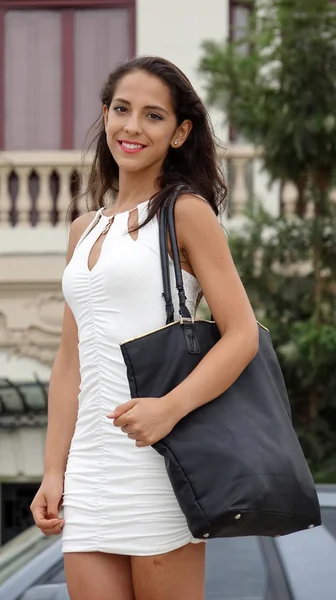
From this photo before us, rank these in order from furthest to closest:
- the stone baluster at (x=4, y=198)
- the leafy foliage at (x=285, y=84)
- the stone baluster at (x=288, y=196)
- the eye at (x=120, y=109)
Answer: the stone baluster at (x=4, y=198), the stone baluster at (x=288, y=196), the leafy foliage at (x=285, y=84), the eye at (x=120, y=109)

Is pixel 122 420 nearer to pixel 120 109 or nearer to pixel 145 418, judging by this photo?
pixel 145 418

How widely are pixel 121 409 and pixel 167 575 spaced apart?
33 cm

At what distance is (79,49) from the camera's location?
1104 cm

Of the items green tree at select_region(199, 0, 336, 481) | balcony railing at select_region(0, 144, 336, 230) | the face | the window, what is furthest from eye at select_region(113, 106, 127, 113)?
the window

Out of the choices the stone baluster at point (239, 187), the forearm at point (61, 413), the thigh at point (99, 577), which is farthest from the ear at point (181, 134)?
the stone baluster at point (239, 187)

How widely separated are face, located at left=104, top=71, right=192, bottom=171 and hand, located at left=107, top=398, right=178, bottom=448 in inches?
21.3

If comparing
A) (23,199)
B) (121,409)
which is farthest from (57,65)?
(121,409)

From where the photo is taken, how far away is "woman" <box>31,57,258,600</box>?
2.40 m

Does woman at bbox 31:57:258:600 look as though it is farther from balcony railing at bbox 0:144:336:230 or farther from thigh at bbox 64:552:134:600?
balcony railing at bbox 0:144:336:230

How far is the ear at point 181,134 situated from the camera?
2652mm

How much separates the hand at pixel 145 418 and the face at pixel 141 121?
54 cm

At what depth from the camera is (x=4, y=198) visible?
428 inches

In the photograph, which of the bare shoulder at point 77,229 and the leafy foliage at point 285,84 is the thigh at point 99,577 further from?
the leafy foliage at point 285,84

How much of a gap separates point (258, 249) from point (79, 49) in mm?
3429
